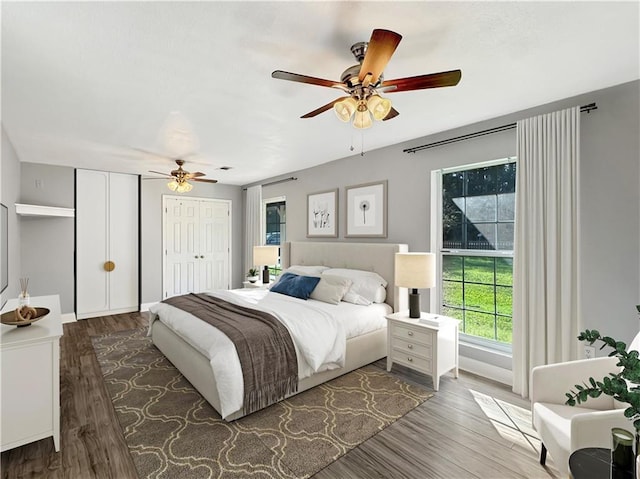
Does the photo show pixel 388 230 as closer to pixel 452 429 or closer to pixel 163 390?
pixel 452 429

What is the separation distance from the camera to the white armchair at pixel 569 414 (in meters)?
1.45

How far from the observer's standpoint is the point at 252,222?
6574 mm

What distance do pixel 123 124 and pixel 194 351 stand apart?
2.37 meters

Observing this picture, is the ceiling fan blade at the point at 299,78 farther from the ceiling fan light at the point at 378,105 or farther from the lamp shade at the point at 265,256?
the lamp shade at the point at 265,256

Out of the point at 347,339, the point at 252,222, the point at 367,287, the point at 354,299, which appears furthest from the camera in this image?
the point at 252,222

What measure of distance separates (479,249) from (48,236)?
20.3ft

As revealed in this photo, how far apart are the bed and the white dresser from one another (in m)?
0.95

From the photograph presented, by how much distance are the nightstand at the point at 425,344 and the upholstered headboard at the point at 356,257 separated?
508mm

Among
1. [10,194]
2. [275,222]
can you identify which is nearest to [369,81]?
[10,194]

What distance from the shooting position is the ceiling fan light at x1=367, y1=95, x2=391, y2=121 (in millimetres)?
1873

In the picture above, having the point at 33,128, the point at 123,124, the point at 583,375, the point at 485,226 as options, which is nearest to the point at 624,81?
the point at 485,226

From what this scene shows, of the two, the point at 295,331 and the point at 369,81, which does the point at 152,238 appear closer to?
the point at 295,331

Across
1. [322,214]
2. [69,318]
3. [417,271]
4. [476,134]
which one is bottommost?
[69,318]

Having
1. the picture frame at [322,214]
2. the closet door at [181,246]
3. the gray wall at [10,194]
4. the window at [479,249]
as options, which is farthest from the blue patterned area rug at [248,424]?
the closet door at [181,246]
